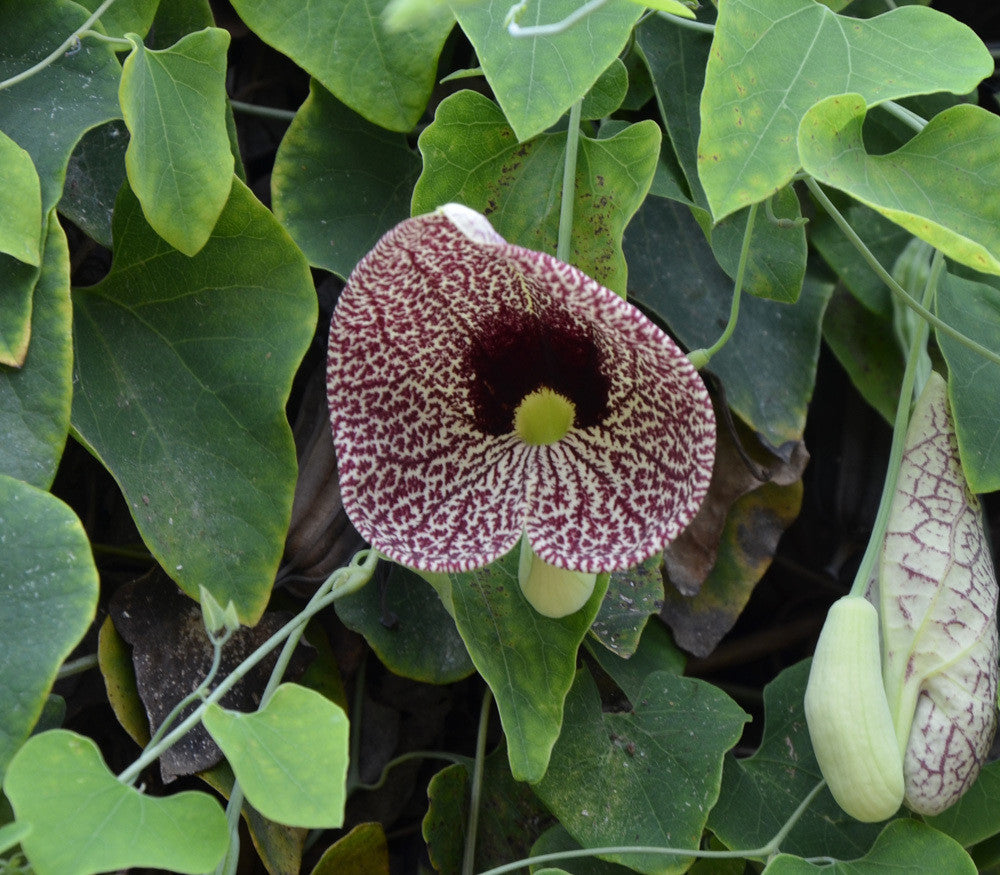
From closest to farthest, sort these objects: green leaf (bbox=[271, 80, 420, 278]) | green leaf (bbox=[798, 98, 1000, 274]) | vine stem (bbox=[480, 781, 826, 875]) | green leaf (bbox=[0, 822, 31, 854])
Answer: green leaf (bbox=[0, 822, 31, 854]), green leaf (bbox=[798, 98, 1000, 274]), vine stem (bbox=[480, 781, 826, 875]), green leaf (bbox=[271, 80, 420, 278])

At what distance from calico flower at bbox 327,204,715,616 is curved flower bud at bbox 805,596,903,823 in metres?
0.16

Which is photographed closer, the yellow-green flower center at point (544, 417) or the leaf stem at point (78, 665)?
the yellow-green flower center at point (544, 417)

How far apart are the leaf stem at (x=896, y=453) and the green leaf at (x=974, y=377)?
0.8 inches

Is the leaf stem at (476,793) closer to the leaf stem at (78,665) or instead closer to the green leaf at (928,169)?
the leaf stem at (78,665)

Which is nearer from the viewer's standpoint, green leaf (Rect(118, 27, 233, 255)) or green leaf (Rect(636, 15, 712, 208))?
green leaf (Rect(118, 27, 233, 255))

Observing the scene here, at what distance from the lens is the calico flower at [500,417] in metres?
0.55

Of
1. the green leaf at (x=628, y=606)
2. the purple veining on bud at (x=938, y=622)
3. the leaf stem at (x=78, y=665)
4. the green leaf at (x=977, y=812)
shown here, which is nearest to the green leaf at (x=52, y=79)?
the leaf stem at (x=78, y=665)

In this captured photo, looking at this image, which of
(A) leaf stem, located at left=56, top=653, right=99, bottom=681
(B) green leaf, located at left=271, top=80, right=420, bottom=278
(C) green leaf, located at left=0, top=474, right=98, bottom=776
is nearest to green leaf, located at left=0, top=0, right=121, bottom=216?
(B) green leaf, located at left=271, top=80, right=420, bottom=278

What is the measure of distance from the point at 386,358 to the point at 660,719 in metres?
0.36

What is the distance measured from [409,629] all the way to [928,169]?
0.48 m

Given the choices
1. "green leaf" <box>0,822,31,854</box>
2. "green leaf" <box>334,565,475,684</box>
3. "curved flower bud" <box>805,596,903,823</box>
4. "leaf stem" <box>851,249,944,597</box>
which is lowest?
"green leaf" <box>334,565,475,684</box>

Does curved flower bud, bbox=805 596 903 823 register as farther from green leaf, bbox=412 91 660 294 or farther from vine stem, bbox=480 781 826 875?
green leaf, bbox=412 91 660 294

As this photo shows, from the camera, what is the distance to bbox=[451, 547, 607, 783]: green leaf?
0.65 meters

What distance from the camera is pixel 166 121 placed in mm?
667
